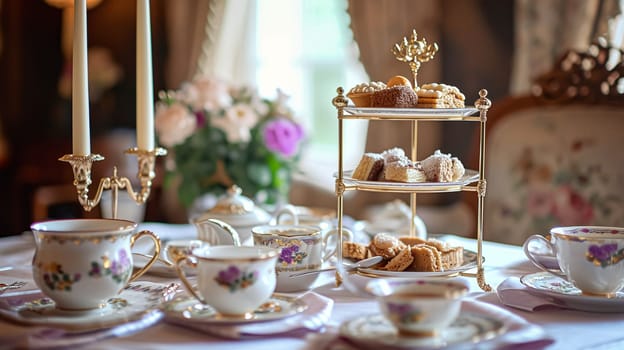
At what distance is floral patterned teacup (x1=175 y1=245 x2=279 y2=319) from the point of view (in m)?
1.12

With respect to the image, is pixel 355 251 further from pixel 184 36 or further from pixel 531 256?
pixel 184 36

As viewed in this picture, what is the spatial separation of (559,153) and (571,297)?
1456 mm

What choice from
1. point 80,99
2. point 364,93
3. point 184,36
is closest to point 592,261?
point 364,93

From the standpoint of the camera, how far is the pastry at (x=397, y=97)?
141 centimetres

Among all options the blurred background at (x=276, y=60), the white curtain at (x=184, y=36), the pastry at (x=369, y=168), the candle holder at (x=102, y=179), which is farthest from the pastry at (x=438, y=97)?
the white curtain at (x=184, y=36)

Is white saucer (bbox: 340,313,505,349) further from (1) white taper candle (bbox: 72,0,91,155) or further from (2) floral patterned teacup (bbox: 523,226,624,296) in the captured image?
(1) white taper candle (bbox: 72,0,91,155)

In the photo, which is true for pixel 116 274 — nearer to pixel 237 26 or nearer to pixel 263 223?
pixel 263 223

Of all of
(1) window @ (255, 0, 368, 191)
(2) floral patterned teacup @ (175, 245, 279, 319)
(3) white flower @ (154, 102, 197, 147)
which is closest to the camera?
(2) floral patterned teacup @ (175, 245, 279, 319)

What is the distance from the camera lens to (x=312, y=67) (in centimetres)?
462

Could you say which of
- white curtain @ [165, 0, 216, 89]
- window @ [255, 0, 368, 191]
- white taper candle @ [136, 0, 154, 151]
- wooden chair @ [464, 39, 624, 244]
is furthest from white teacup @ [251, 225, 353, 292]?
white curtain @ [165, 0, 216, 89]

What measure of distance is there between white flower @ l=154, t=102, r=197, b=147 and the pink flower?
48.6 inches

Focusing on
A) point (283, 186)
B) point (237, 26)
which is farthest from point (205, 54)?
point (283, 186)

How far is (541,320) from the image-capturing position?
4.07 feet

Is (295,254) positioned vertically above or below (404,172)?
below
